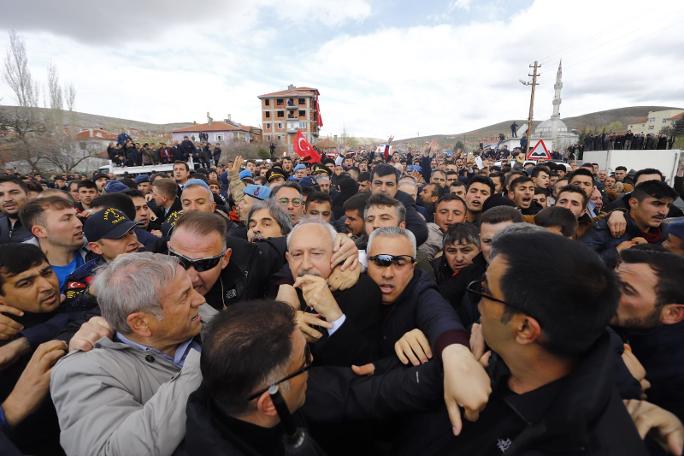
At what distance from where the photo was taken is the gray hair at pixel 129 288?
1741 millimetres

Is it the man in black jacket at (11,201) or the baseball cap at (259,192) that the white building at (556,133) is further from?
the man in black jacket at (11,201)

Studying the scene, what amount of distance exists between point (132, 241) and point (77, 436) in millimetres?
2258

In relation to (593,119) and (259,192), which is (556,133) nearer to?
(259,192)

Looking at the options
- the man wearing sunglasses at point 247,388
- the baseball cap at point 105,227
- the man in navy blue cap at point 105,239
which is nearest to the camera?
the man wearing sunglasses at point 247,388

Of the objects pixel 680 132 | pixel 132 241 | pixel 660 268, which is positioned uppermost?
pixel 680 132

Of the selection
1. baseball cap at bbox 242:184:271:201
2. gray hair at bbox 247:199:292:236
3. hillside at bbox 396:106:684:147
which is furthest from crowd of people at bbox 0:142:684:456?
Result: hillside at bbox 396:106:684:147

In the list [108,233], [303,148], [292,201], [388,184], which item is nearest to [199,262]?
[108,233]

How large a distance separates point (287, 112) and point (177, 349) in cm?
7981

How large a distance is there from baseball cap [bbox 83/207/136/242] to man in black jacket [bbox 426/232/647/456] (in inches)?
130

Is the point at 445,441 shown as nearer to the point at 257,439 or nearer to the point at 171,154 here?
the point at 257,439

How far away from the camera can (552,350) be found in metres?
1.19

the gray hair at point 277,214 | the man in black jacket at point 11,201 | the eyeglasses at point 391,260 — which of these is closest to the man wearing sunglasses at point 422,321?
the eyeglasses at point 391,260

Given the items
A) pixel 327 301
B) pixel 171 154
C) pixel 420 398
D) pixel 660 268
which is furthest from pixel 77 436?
pixel 171 154

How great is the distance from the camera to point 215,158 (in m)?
22.2
